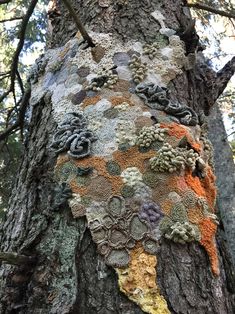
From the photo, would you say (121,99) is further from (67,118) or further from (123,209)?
(123,209)

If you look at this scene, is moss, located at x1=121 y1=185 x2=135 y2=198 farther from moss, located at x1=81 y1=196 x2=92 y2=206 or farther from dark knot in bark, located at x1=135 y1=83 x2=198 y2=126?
dark knot in bark, located at x1=135 y1=83 x2=198 y2=126

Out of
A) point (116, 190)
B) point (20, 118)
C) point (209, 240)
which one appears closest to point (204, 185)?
point (209, 240)

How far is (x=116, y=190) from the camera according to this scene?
1.36 metres

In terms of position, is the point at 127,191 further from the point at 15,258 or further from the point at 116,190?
the point at 15,258

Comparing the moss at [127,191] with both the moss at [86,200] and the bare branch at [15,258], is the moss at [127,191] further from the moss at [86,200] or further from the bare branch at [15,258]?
the bare branch at [15,258]

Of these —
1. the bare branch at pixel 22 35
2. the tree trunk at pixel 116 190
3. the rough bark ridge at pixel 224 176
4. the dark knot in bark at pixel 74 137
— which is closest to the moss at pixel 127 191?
the tree trunk at pixel 116 190

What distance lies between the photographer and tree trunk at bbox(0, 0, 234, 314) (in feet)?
4.00

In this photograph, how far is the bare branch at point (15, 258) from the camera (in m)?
1.19

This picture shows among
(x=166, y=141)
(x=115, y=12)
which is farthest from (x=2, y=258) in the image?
(x=115, y=12)

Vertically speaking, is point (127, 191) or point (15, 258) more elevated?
point (127, 191)

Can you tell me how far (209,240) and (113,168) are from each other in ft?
1.13

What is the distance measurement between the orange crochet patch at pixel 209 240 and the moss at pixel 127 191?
0.21 m

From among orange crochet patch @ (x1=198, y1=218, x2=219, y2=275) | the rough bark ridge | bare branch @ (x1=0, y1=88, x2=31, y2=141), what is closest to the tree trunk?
orange crochet patch @ (x1=198, y1=218, x2=219, y2=275)

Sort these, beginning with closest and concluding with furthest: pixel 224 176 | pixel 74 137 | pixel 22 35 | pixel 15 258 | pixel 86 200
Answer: pixel 15 258 → pixel 86 200 → pixel 74 137 → pixel 22 35 → pixel 224 176
